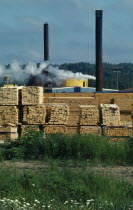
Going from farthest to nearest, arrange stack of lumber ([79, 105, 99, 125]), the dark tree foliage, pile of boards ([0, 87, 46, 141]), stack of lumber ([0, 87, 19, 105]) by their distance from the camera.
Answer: the dark tree foliage, stack of lumber ([0, 87, 19, 105]), pile of boards ([0, 87, 46, 141]), stack of lumber ([79, 105, 99, 125])

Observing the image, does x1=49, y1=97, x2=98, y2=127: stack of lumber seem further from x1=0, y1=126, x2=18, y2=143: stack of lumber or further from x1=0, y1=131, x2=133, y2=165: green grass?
x1=0, y1=131, x2=133, y2=165: green grass

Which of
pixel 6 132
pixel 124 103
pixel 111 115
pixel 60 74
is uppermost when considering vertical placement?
pixel 60 74

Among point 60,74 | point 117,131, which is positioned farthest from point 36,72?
point 117,131

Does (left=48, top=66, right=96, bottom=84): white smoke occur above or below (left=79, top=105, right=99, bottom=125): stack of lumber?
above

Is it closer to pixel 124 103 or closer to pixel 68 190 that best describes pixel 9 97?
pixel 124 103

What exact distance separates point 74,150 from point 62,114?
6.52 meters

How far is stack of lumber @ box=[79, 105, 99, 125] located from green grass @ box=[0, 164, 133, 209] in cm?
965

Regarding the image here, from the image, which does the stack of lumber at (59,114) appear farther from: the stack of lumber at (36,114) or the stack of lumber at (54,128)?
the stack of lumber at (36,114)

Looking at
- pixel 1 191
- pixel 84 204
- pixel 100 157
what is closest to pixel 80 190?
pixel 84 204

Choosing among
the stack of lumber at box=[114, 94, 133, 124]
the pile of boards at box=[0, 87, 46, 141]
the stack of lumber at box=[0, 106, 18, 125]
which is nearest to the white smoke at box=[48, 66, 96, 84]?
the stack of lumber at box=[114, 94, 133, 124]

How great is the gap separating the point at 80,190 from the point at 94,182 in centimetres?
74

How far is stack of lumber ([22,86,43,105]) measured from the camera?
19.6m

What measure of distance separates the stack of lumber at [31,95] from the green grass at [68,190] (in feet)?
34.3

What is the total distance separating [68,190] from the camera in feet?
26.5
